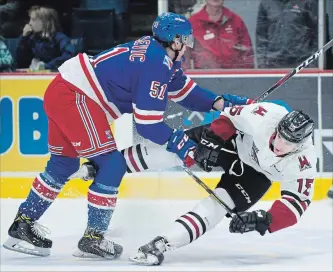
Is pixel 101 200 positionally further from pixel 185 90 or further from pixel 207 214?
pixel 185 90

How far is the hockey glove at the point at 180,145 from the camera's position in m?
4.55

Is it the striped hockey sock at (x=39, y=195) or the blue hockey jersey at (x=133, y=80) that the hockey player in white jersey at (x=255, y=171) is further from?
the striped hockey sock at (x=39, y=195)

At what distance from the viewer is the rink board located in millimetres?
6211

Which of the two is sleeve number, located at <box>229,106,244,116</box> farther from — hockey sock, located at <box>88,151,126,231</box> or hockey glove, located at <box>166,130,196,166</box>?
hockey sock, located at <box>88,151,126,231</box>

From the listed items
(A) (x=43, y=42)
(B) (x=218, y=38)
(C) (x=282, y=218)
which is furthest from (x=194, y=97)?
(A) (x=43, y=42)

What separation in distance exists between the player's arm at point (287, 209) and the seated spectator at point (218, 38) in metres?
2.08

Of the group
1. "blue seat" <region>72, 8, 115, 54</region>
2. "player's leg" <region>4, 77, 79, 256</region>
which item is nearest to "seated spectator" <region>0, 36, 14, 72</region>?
"blue seat" <region>72, 8, 115, 54</region>

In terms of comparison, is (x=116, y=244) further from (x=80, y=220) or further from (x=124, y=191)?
(x=124, y=191)

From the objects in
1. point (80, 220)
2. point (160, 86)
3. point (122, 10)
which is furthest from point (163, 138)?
point (122, 10)

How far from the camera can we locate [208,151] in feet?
14.8

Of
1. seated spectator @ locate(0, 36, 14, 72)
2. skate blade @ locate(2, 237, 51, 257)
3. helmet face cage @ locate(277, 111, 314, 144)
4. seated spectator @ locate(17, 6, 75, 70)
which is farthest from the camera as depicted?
seated spectator @ locate(17, 6, 75, 70)

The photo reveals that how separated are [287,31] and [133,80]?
2.12m

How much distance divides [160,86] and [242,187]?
60 centimetres

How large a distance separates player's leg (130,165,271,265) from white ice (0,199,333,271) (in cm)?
8
